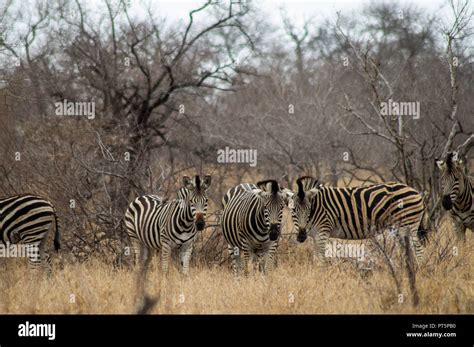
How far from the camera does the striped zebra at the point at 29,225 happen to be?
26.9 ft

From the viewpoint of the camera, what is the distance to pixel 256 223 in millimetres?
8266

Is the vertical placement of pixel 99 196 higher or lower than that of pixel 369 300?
higher

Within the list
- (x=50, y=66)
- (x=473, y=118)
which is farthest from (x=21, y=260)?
(x=473, y=118)

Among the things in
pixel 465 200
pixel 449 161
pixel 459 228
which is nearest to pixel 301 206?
pixel 449 161

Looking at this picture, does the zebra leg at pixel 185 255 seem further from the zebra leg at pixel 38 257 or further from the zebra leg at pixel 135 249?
the zebra leg at pixel 38 257

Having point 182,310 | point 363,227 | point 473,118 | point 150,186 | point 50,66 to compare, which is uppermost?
point 50,66

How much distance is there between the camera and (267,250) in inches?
329

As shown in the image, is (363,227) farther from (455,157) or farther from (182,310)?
(182,310)

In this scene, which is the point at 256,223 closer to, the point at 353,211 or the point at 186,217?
the point at 186,217

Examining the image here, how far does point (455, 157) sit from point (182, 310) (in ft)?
14.6

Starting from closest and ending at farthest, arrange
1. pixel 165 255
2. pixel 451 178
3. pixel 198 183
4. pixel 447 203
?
pixel 198 183 → pixel 165 255 → pixel 447 203 → pixel 451 178

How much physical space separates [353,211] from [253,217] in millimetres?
1276

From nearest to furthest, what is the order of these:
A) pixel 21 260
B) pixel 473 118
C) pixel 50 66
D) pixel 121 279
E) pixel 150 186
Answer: pixel 121 279
pixel 21 260
pixel 150 186
pixel 473 118
pixel 50 66

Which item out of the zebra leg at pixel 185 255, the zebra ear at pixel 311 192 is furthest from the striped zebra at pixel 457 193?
the zebra leg at pixel 185 255
